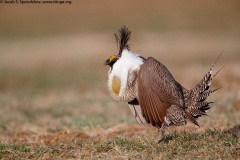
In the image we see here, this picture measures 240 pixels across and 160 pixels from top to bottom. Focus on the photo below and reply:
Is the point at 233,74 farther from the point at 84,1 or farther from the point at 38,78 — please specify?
the point at 84,1

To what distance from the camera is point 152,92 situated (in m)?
5.88

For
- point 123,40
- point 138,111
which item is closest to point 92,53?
point 123,40

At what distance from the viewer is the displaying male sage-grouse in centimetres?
589

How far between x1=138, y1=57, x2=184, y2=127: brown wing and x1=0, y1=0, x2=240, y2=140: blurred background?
5.64 ft

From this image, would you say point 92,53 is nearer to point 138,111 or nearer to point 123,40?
point 123,40

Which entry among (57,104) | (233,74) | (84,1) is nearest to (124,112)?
(57,104)

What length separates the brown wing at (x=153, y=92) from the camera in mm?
5875

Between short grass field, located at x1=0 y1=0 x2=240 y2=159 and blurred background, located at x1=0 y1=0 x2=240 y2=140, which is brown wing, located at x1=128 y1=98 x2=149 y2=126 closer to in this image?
short grass field, located at x1=0 y1=0 x2=240 y2=159

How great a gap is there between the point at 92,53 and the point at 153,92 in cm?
1412

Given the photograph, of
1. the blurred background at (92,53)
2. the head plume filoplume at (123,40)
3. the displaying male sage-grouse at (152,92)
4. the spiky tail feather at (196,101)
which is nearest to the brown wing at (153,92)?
the displaying male sage-grouse at (152,92)

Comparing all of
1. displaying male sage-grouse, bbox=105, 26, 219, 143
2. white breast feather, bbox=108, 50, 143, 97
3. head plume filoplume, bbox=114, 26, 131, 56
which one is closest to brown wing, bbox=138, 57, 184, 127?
displaying male sage-grouse, bbox=105, 26, 219, 143

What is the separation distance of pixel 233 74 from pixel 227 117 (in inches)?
177

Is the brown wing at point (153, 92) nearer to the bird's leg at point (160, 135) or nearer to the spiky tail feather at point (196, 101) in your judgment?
the bird's leg at point (160, 135)

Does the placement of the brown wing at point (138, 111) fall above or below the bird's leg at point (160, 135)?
above
